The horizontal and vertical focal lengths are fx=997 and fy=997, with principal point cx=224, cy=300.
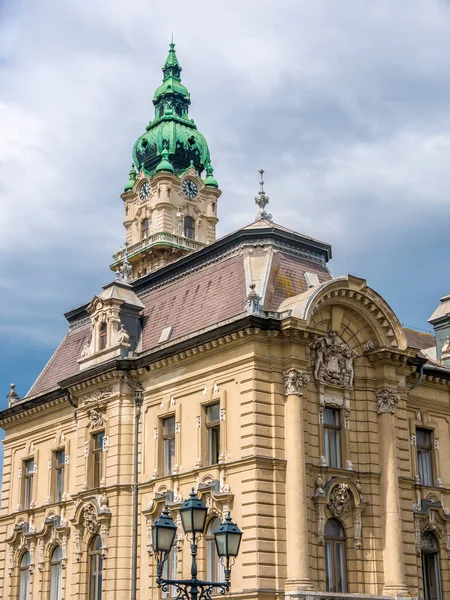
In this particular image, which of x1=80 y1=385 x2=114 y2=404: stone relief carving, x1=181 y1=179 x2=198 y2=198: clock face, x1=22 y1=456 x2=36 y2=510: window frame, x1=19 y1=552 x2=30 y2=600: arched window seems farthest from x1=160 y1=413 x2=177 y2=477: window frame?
x1=181 y1=179 x2=198 y2=198: clock face

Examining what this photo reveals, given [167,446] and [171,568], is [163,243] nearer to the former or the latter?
[167,446]

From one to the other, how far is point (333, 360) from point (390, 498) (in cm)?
552

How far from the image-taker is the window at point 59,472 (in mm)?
44500

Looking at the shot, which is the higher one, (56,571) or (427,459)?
(427,459)

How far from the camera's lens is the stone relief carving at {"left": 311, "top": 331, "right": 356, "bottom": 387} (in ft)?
122

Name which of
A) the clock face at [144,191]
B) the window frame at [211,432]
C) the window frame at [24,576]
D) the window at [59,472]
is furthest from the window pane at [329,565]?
the clock face at [144,191]

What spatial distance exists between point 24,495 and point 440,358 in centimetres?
2039

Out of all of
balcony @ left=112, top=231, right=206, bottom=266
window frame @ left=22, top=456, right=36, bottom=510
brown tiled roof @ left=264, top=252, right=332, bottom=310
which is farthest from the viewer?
balcony @ left=112, top=231, right=206, bottom=266

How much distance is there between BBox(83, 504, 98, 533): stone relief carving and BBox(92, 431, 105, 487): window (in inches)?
43.9

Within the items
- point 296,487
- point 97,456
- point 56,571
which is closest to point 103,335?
point 97,456

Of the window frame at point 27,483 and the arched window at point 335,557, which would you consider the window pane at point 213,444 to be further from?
the window frame at point 27,483

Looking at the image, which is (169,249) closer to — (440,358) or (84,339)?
(84,339)

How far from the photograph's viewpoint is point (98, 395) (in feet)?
139

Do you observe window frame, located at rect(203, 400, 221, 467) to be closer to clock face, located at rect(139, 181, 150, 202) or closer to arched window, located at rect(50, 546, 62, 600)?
arched window, located at rect(50, 546, 62, 600)
